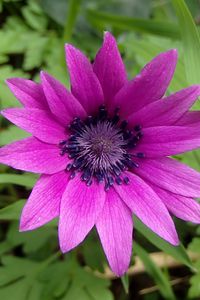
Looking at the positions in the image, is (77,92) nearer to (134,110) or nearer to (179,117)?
(134,110)

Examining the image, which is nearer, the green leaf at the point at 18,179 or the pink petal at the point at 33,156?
the pink petal at the point at 33,156

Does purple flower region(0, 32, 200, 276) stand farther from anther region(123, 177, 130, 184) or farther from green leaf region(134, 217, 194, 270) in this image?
green leaf region(134, 217, 194, 270)

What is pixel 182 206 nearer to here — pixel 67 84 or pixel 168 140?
pixel 168 140

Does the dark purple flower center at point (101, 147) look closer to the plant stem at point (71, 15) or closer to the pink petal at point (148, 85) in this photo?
the pink petal at point (148, 85)

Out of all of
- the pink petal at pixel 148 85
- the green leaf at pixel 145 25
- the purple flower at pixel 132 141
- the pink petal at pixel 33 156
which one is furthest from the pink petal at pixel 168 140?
the green leaf at pixel 145 25

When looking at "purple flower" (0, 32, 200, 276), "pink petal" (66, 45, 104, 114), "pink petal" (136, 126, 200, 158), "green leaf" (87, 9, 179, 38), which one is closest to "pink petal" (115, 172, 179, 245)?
"purple flower" (0, 32, 200, 276)

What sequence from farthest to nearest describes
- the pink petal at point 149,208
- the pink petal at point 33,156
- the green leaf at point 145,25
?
the green leaf at point 145,25
the pink petal at point 149,208
the pink petal at point 33,156

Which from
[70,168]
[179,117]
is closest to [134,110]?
[179,117]

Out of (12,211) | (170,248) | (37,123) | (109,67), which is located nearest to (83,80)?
(109,67)
